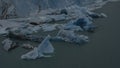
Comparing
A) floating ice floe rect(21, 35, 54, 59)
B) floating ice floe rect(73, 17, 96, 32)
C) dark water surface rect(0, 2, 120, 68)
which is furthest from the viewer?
floating ice floe rect(73, 17, 96, 32)

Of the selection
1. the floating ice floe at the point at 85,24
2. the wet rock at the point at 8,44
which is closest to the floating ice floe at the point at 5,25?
the wet rock at the point at 8,44

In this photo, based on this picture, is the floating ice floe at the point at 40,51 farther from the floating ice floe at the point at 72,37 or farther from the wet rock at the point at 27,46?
the floating ice floe at the point at 72,37

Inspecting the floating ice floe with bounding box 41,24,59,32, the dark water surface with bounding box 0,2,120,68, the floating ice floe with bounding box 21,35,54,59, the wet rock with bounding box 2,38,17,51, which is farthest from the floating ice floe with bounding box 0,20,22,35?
the floating ice floe with bounding box 21,35,54,59

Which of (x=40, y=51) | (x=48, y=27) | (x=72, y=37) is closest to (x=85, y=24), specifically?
(x=48, y=27)

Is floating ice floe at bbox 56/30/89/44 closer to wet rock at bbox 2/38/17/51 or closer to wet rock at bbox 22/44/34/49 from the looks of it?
wet rock at bbox 22/44/34/49

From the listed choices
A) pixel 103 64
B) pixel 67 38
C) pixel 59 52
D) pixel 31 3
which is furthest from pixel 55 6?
pixel 103 64
